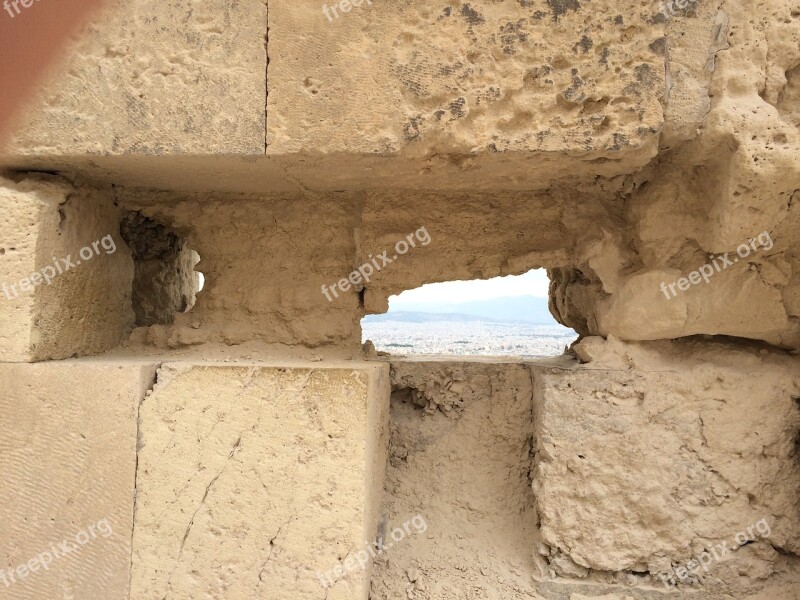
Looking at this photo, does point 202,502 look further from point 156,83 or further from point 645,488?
point 645,488

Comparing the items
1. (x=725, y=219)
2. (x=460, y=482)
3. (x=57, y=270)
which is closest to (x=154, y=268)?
(x=57, y=270)

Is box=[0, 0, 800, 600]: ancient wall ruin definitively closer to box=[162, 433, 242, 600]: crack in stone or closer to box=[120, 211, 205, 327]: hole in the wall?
box=[162, 433, 242, 600]: crack in stone

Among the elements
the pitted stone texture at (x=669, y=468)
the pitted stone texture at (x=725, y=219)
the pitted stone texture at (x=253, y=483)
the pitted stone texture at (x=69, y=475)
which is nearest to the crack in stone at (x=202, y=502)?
the pitted stone texture at (x=253, y=483)

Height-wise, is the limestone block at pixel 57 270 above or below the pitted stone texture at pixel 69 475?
above

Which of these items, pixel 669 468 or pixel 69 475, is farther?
pixel 669 468

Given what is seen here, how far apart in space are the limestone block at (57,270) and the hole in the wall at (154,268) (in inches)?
9.5

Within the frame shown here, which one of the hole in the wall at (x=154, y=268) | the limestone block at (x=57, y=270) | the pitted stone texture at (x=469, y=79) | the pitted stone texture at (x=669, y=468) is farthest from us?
the hole in the wall at (x=154, y=268)

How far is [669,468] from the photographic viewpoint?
7.22 ft

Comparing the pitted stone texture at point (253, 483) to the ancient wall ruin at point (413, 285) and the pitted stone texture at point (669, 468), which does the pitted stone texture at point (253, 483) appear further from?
the pitted stone texture at point (669, 468)

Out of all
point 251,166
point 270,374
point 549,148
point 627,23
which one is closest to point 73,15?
point 251,166

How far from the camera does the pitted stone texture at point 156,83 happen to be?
2.02 m

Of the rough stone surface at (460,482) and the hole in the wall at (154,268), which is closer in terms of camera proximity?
the rough stone surface at (460,482)

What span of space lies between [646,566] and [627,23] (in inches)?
74.6

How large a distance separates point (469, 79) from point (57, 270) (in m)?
1.59
